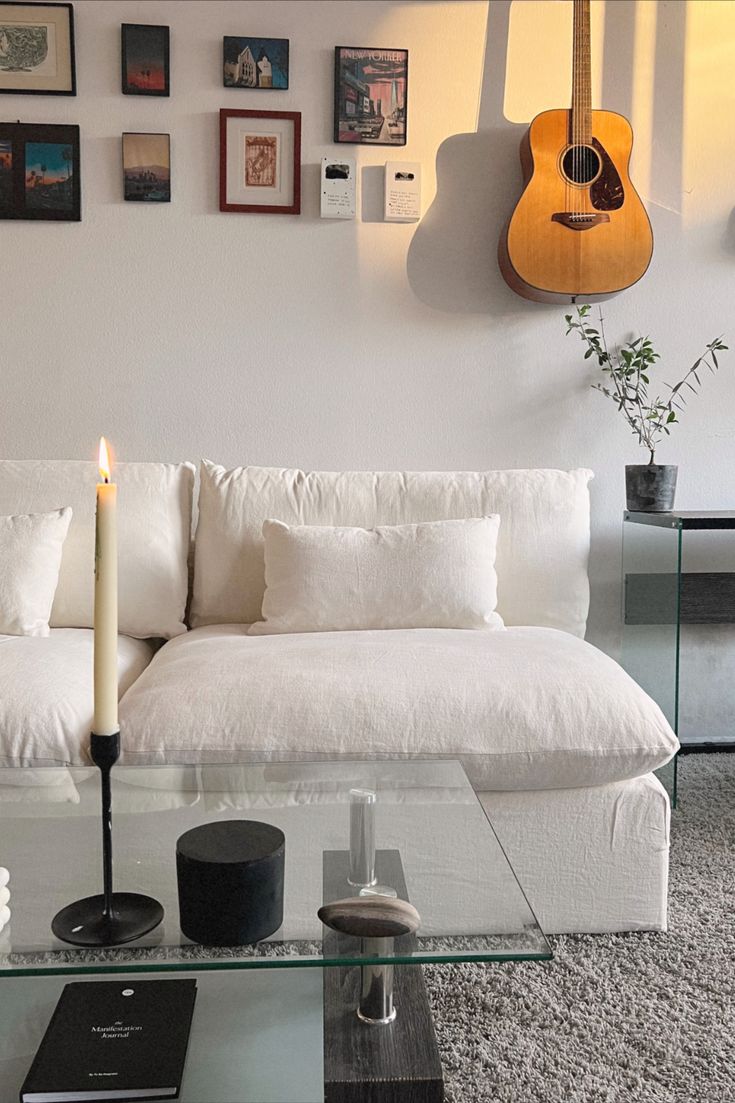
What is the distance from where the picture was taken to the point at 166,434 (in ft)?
8.63

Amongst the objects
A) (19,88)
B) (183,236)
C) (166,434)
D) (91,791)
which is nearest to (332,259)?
(183,236)

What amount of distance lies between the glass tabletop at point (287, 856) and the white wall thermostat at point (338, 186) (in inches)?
67.6

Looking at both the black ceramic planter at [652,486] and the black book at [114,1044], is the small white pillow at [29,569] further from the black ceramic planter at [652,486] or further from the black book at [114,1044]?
the black ceramic planter at [652,486]

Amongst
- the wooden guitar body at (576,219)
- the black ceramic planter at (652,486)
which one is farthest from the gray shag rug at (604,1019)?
the wooden guitar body at (576,219)

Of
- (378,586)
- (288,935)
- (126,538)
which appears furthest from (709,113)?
(288,935)

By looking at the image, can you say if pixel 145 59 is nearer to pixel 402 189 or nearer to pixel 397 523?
pixel 402 189

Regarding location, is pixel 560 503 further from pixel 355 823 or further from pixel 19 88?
pixel 19 88

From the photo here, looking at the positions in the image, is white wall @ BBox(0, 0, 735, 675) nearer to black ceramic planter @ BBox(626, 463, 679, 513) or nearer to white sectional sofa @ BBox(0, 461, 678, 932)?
black ceramic planter @ BBox(626, 463, 679, 513)

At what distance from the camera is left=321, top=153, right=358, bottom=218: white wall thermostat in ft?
8.46

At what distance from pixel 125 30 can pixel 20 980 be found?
92.4 inches

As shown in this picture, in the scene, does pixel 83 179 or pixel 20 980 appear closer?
pixel 20 980

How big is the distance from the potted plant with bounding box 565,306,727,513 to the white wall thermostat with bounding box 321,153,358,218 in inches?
27.1

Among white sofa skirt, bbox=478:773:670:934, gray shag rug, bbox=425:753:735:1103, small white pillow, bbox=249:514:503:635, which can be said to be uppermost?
small white pillow, bbox=249:514:503:635

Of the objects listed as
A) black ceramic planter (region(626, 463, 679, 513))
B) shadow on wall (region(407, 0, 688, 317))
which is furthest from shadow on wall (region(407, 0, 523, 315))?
black ceramic planter (region(626, 463, 679, 513))
